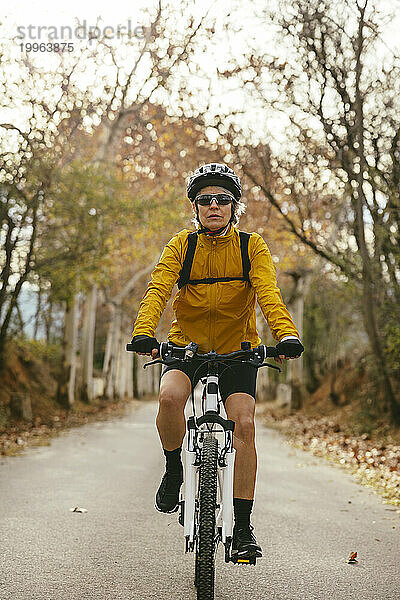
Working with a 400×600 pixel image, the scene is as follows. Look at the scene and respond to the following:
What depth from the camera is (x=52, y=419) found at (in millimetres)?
20438

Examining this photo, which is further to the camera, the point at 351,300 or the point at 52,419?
the point at 52,419

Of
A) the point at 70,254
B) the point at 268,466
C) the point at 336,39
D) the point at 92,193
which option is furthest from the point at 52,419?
the point at 336,39

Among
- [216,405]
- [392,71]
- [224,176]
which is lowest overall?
[216,405]

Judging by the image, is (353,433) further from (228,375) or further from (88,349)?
(88,349)

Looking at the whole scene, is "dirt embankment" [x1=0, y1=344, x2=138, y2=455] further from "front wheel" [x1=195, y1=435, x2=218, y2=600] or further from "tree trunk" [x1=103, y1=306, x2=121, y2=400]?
"tree trunk" [x1=103, y1=306, x2=121, y2=400]

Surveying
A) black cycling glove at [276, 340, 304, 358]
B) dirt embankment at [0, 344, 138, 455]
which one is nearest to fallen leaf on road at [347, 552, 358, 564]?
black cycling glove at [276, 340, 304, 358]

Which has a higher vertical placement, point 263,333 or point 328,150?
point 328,150

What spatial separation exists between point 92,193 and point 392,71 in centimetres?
722

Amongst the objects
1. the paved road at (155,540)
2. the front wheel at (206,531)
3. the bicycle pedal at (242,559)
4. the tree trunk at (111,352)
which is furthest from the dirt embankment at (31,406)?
the tree trunk at (111,352)

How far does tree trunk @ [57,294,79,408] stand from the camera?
24.1 meters

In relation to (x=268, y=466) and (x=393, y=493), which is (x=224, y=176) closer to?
(x=393, y=493)

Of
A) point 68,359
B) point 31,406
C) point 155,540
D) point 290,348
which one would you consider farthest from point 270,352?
point 68,359

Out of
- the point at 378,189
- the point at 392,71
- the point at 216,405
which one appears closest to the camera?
the point at 216,405

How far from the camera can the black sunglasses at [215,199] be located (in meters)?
4.93
